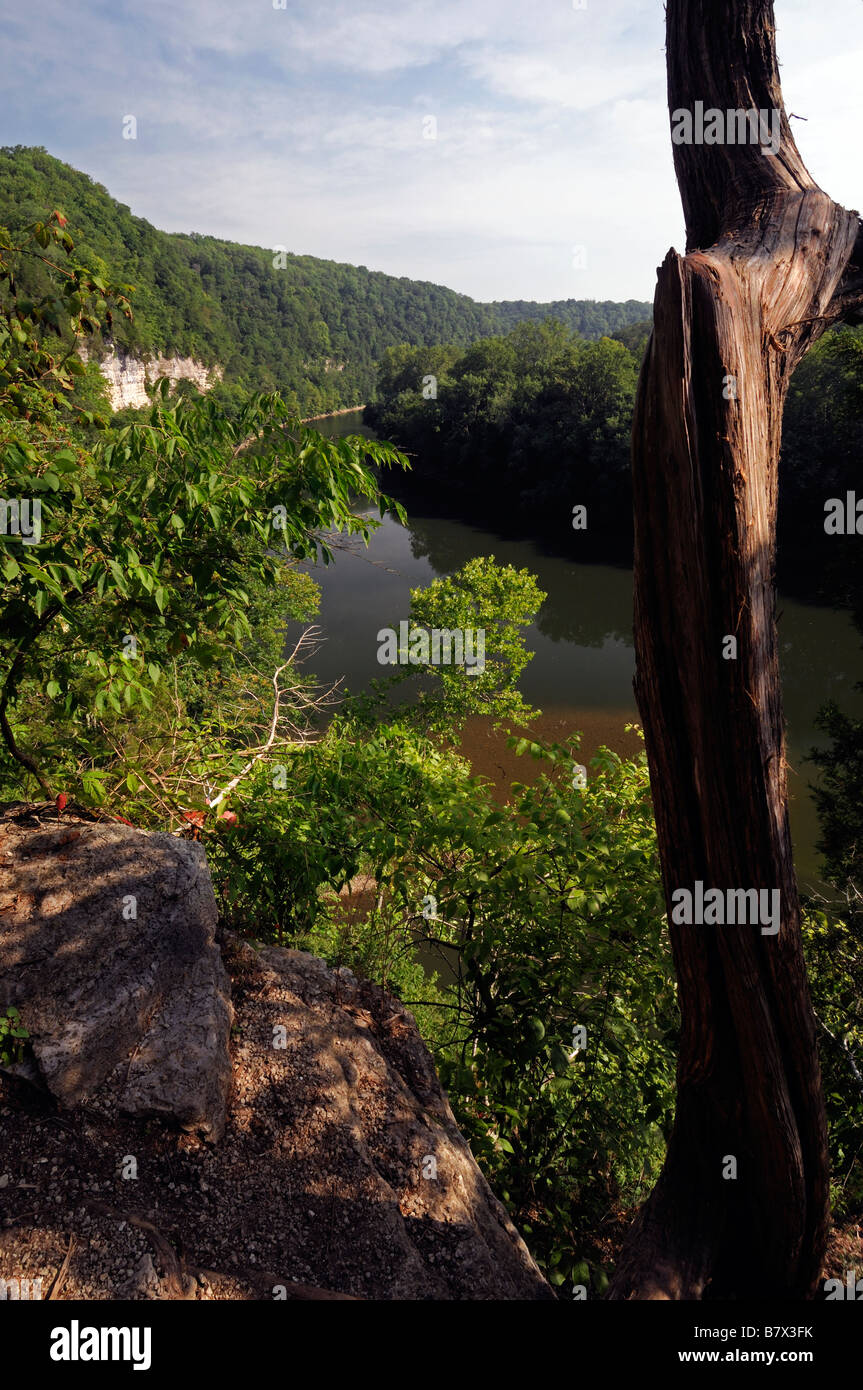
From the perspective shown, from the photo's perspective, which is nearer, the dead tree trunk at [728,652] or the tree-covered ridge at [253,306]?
the dead tree trunk at [728,652]

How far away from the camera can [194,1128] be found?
2738 mm

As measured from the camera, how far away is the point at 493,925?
405cm

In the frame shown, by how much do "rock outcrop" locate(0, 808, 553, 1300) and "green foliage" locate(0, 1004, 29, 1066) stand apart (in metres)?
0.05

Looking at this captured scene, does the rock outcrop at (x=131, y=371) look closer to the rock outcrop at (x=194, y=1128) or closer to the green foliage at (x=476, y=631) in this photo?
the green foliage at (x=476, y=631)

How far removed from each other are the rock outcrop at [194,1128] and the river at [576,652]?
11.4m

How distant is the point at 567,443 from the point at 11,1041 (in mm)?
42064

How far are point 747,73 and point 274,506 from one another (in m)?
2.23

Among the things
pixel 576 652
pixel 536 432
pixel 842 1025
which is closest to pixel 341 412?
pixel 536 432

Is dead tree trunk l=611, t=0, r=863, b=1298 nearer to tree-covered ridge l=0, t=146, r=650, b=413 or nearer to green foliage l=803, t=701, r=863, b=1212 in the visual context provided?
green foliage l=803, t=701, r=863, b=1212

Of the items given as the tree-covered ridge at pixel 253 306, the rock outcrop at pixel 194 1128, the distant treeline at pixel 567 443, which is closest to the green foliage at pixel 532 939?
the rock outcrop at pixel 194 1128

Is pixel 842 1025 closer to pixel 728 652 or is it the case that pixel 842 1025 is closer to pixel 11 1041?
pixel 728 652

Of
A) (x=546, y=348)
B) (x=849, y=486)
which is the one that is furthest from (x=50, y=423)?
(x=546, y=348)

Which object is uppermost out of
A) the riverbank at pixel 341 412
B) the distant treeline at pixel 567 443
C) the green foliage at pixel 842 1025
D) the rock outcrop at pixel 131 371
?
the riverbank at pixel 341 412

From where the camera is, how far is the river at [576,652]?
61.6 feet
